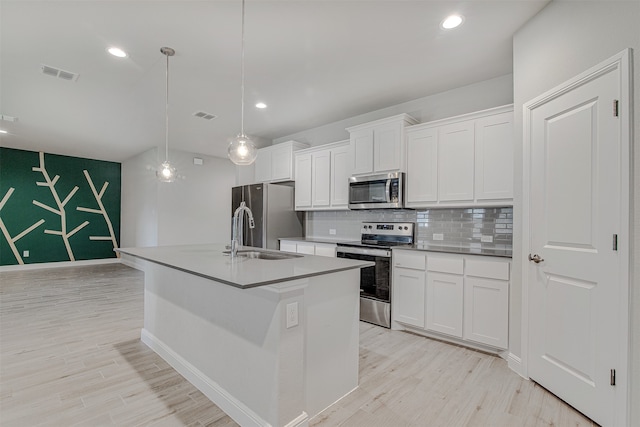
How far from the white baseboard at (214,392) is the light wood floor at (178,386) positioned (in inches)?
1.7

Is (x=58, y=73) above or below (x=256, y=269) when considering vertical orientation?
above

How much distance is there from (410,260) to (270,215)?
7.64 ft

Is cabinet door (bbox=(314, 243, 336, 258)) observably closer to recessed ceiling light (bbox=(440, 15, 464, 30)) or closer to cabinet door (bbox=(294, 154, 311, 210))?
cabinet door (bbox=(294, 154, 311, 210))

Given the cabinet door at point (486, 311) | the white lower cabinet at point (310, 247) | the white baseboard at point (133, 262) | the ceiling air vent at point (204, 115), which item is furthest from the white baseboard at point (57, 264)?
the cabinet door at point (486, 311)

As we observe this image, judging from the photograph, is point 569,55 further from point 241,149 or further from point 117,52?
point 117,52

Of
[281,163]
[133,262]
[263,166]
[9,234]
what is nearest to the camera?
[281,163]

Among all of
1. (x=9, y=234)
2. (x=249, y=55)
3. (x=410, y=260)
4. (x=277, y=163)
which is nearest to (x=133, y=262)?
(x=9, y=234)

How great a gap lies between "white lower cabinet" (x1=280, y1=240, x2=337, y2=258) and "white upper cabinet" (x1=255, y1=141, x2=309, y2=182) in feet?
3.68

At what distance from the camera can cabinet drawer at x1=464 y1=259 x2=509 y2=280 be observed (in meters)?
2.61

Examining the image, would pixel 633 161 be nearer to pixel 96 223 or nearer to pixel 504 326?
pixel 504 326

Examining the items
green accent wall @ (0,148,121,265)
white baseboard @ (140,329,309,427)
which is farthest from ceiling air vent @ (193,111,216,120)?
green accent wall @ (0,148,121,265)

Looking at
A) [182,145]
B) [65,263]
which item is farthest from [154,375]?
[65,263]

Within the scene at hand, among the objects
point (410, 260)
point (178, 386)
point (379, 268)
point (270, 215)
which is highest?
point (270, 215)

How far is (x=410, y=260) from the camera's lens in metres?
3.20
